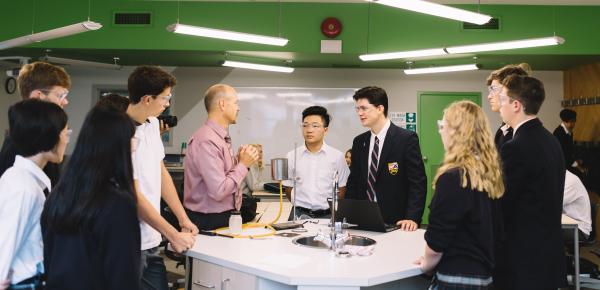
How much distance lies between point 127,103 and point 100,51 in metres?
4.46

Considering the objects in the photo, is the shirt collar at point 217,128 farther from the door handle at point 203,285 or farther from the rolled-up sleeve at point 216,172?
the door handle at point 203,285

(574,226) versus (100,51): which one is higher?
(100,51)

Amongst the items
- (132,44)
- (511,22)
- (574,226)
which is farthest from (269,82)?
(574,226)

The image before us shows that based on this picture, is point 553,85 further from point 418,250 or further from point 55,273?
point 55,273

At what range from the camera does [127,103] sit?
2260mm

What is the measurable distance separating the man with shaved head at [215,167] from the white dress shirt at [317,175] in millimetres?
854

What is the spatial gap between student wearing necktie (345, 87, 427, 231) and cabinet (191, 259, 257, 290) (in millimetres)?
1156

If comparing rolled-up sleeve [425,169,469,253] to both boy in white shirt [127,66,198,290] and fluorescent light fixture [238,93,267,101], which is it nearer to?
boy in white shirt [127,66,198,290]

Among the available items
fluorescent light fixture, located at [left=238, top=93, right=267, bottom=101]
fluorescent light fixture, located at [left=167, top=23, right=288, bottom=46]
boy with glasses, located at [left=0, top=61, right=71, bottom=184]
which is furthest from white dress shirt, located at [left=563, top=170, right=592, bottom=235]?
fluorescent light fixture, located at [left=238, top=93, right=267, bottom=101]

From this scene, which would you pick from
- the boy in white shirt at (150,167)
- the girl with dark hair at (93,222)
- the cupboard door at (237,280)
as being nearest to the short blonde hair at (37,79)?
the boy in white shirt at (150,167)

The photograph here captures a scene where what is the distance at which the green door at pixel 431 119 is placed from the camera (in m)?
7.30

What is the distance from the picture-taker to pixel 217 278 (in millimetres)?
1980

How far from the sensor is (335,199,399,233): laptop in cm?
250

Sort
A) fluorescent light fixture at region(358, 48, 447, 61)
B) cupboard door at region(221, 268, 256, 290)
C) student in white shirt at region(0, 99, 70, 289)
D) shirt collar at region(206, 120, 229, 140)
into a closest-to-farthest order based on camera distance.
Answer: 1. student in white shirt at region(0, 99, 70, 289)
2. cupboard door at region(221, 268, 256, 290)
3. shirt collar at region(206, 120, 229, 140)
4. fluorescent light fixture at region(358, 48, 447, 61)
